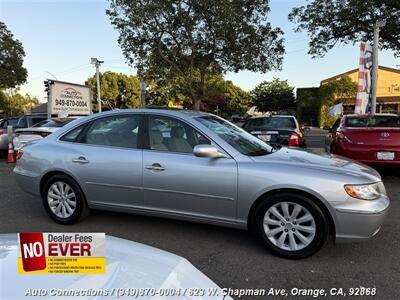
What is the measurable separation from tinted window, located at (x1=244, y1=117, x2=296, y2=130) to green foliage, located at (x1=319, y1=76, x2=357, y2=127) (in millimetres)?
28854

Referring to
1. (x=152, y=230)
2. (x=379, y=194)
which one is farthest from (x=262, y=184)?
(x=152, y=230)

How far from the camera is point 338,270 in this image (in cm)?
339

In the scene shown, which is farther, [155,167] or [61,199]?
[61,199]

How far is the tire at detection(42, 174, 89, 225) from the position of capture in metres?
4.65

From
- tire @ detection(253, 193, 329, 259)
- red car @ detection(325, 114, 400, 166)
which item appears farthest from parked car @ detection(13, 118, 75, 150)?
tire @ detection(253, 193, 329, 259)

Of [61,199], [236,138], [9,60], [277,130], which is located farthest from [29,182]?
[9,60]

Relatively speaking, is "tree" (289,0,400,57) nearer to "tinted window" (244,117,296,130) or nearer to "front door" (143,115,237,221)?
"tinted window" (244,117,296,130)

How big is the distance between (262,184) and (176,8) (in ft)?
43.9

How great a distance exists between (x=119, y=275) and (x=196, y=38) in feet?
52.2

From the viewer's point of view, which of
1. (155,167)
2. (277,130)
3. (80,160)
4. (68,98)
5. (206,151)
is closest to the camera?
(206,151)

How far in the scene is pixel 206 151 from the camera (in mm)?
3766

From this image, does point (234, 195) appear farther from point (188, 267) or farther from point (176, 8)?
point (176, 8)

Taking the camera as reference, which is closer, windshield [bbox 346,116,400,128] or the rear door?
the rear door

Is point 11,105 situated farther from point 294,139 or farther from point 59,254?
point 59,254
